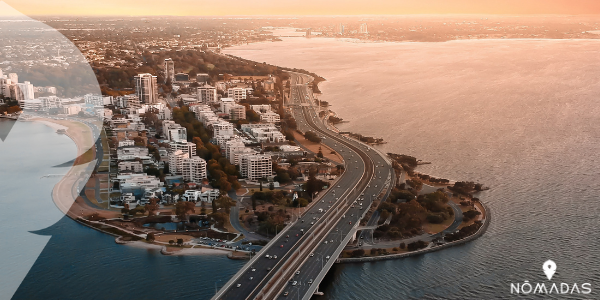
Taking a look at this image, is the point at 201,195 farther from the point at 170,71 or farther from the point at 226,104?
the point at 170,71

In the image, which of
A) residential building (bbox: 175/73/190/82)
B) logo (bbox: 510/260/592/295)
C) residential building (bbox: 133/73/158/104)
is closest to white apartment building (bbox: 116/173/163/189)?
logo (bbox: 510/260/592/295)

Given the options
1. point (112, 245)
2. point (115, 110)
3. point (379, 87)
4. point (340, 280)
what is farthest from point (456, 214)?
point (379, 87)

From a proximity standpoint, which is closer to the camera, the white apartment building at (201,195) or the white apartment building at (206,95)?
the white apartment building at (201,195)

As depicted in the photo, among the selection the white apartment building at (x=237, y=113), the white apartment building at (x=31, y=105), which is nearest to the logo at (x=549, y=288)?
the white apartment building at (x=237, y=113)

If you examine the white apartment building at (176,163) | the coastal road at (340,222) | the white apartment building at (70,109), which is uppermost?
the white apartment building at (70,109)

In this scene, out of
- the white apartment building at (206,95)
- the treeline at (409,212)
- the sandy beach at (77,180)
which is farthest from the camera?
the white apartment building at (206,95)

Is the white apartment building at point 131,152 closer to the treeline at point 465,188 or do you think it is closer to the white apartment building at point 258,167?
the white apartment building at point 258,167
